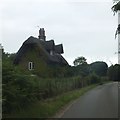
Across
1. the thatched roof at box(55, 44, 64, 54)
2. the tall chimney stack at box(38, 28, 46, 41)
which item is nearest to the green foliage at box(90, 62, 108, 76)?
the tall chimney stack at box(38, 28, 46, 41)

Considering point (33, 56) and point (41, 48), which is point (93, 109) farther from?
point (33, 56)

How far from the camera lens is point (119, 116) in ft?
56.9

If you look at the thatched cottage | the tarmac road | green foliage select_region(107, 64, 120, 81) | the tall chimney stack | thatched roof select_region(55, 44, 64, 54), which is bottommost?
the tarmac road

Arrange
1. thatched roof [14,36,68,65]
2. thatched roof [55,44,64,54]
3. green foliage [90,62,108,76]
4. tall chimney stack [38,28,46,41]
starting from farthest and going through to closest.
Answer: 1. green foliage [90,62,108,76]
2. tall chimney stack [38,28,46,41]
3. thatched roof [55,44,64,54]
4. thatched roof [14,36,68,65]

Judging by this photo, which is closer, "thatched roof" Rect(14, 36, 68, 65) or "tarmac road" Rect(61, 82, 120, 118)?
"tarmac road" Rect(61, 82, 120, 118)

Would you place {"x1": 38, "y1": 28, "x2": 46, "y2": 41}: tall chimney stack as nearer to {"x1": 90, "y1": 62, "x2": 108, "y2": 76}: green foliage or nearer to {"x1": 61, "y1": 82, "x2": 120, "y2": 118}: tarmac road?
{"x1": 90, "y1": 62, "x2": 108, "y2": 76}: green foliage

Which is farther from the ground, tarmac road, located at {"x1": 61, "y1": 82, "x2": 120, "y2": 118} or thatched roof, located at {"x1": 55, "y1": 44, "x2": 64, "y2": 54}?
thatched roof, located at {"x1": 55, "y1": 44, "x2": 64, "y2": 54}

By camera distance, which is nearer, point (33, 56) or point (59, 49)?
point (33, 56)

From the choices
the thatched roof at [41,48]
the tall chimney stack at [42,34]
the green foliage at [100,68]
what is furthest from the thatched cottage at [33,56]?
the green foliage at [100,68]

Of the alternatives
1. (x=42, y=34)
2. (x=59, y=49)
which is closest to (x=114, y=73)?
(x=59, y=49)

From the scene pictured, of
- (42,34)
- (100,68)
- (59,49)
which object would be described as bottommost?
(100,68)

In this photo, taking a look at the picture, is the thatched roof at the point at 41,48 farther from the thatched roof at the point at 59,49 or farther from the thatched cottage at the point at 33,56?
the thatched roof at the point at 59,49

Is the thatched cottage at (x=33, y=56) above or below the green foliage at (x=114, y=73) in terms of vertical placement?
above

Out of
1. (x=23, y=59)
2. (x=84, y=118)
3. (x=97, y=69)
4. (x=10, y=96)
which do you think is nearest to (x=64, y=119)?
(x=84, y=118)
